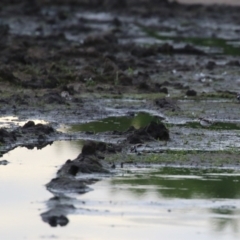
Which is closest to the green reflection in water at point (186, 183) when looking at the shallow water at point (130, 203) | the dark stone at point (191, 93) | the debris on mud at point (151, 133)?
the shallow water at point (130, 203)

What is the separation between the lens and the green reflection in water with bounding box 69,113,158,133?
48.6 ft

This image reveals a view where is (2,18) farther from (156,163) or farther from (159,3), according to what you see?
(156,163)

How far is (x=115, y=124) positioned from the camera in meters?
15.4

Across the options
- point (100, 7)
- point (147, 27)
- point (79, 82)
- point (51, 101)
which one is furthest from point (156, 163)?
point (100, 7)

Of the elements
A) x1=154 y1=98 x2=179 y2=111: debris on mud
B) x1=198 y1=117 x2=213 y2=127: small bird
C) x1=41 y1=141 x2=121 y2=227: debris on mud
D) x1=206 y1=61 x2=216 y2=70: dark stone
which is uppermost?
x1=41 y1=141 x2=121 y2=227: debris on mud

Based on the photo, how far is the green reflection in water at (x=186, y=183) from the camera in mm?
10656

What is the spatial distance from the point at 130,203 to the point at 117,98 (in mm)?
8599

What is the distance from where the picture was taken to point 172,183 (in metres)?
11.1

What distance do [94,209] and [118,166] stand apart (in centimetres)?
208

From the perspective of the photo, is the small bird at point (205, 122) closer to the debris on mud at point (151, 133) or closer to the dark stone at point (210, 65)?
the debris on mud at point (151, 133)

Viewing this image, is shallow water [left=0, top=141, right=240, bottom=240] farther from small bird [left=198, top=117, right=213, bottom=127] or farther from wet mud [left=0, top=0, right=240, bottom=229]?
small bird [left=198, top=117, right=213, bottom=127]

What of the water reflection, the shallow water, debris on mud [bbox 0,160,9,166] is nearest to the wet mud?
debris on mud [bbox 0,160,9,166]

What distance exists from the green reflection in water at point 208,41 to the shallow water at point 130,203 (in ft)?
58.7

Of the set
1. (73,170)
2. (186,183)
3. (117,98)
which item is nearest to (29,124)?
(73,170)
